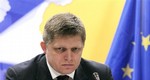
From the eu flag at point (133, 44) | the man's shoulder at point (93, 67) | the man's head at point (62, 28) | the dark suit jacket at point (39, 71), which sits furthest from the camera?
the eu flag at point (133, 44)

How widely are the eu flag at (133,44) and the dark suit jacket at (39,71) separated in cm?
52

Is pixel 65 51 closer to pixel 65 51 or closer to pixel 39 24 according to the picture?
pixel 65 51

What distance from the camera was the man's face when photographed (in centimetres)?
146

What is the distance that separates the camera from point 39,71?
1669 millimetres

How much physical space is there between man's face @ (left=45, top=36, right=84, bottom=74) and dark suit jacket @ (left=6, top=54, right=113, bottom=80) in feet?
0.62

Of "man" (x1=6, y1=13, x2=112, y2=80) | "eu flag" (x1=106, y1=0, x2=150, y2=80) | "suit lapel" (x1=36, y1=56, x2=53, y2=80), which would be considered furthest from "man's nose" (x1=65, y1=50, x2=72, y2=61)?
→ "eu flag" (x1=106, y1=0, x2=150, y2=80)

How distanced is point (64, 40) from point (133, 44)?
3.28 feet

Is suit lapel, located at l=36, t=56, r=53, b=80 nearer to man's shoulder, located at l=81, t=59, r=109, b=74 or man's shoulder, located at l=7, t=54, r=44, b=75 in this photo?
man's shoulder, located at l=7, t=54, r=44, b=75

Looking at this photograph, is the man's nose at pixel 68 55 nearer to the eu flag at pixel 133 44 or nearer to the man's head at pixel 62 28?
the man's head at pixel 62 28

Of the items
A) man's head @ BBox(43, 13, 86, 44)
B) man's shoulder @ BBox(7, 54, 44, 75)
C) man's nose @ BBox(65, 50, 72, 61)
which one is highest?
man's head @ BBox(43, 13, 86, 44)

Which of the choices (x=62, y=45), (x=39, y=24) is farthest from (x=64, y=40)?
(x=39, y=24)

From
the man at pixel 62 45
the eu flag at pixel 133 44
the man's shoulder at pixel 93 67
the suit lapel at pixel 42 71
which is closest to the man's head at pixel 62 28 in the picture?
the man at pixel 62 45

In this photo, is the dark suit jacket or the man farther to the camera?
the dark suit jacket

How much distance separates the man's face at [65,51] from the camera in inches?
57.3
